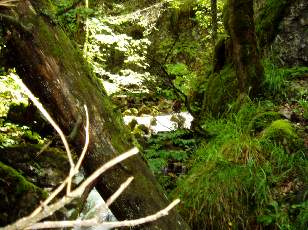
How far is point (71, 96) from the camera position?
8.50ft

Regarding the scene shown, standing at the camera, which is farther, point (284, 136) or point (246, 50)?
point (246, 50)

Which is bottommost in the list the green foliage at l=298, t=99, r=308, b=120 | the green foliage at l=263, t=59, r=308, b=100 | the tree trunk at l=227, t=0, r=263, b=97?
the green foliage at l=298, t=99, r=308, b=120

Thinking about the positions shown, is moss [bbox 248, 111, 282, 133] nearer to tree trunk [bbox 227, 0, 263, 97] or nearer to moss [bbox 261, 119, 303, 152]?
moss [bbox 261, 119, 303, 152]

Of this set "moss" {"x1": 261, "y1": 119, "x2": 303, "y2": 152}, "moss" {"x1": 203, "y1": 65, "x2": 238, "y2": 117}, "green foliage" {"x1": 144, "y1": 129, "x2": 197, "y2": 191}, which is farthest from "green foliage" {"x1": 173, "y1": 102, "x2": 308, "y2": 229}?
"moss" {"x1": 203, "y1": 65, "x2": 238, "y2": 117}

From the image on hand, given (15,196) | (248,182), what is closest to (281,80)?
(248,182)

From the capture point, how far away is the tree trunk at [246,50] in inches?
224

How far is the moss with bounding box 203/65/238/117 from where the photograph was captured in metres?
6.42

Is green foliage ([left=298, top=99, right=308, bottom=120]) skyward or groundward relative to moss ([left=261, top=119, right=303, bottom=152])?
skyward

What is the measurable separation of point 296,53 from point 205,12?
7793 millimetres

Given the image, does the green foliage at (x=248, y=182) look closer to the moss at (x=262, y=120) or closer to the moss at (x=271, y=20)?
the moss at (x=262, y=120)

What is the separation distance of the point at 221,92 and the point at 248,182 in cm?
277

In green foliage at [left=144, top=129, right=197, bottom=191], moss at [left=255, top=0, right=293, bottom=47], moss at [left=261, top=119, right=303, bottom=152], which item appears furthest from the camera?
moss at [left=255, top=0, right=293, bottom=47]

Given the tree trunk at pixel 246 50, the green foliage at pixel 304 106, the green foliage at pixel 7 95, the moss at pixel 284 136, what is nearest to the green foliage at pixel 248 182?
the moss at pixel 284 136

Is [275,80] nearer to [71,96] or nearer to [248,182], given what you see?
[248,182]
